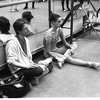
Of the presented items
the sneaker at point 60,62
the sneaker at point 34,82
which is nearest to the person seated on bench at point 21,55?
the sneaker at point 34,82

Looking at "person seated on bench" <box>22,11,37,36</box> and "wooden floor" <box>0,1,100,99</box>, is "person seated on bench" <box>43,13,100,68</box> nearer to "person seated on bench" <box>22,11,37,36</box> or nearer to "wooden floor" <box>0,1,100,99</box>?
"wooden floor" <box>0,1,100,99</box>

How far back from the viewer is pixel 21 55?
2.46 meters

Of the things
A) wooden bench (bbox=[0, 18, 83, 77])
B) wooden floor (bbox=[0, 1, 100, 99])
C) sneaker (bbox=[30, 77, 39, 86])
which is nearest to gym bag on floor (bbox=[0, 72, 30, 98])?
wooden floor (bbox=[0, 1, 100, 99])

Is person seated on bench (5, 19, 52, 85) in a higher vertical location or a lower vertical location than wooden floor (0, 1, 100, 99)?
higher

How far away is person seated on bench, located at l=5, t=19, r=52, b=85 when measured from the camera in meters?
2.33

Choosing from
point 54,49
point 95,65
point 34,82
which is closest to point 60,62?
point 54,49

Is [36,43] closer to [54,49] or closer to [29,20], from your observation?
[54,49]

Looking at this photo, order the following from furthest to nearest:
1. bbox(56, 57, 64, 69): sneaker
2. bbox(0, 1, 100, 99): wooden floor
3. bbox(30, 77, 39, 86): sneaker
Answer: bbox(56, 57, 64, 69): sneaker → bbox(30, 77, 39, 86): sneaker → bbox(0, 1, 100, 99): wooden floor

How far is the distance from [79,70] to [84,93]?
A: 28.6 inches

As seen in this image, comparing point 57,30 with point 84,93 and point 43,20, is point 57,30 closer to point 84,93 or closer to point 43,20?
point 43,20

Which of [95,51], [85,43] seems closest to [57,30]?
[95,51]

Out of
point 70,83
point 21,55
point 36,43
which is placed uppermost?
point 21,55

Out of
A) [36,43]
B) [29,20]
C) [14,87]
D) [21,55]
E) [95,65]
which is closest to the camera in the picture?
[14,87]

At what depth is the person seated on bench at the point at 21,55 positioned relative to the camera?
233 centimetres
